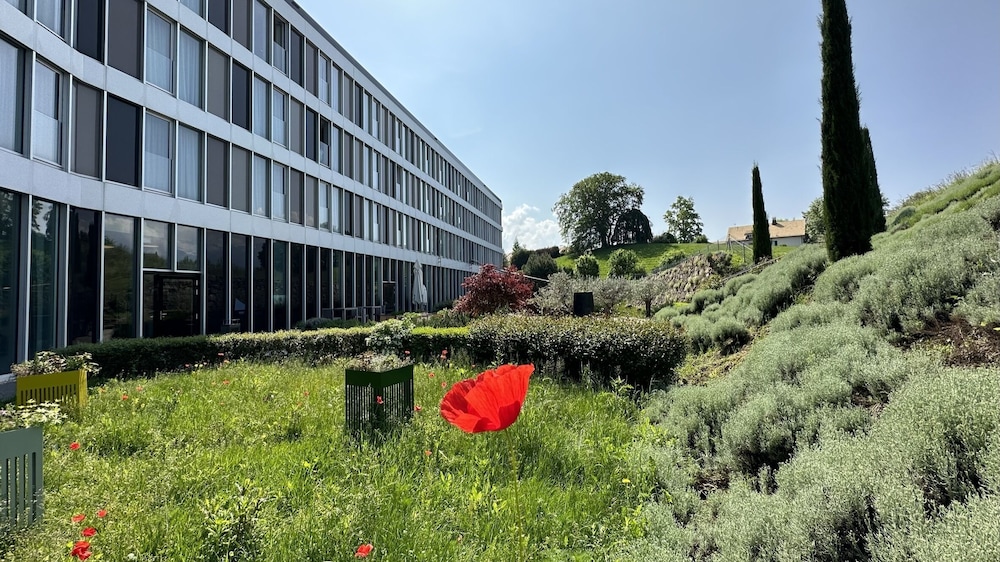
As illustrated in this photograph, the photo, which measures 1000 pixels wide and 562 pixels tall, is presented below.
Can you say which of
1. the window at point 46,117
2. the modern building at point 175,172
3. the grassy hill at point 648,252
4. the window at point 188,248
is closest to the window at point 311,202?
the modern building at point 175,172

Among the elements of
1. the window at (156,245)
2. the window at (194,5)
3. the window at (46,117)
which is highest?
the window at (194,5)

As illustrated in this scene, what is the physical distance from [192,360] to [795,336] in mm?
10154

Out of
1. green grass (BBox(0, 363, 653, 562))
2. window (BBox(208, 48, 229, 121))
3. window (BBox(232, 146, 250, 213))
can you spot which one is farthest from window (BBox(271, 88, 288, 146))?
green grass (BBox(0, 363, 653, 562))

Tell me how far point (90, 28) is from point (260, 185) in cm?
589

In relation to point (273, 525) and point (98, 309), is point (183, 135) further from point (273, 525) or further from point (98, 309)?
point (273, 525)

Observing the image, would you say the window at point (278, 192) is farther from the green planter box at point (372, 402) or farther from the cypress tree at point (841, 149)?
the cypress tree at point (841, 149)

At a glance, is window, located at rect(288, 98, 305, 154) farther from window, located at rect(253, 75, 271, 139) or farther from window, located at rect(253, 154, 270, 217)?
window, located at rect(253, 154, 270, 217)

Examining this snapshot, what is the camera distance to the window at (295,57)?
17300 millimetres

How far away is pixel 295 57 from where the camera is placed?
17609 millimetres

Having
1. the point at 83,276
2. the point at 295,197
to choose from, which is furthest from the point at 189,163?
the point at 295,197

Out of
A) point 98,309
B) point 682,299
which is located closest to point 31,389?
point 98,309

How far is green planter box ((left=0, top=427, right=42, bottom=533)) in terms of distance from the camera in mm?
2684

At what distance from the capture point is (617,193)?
64.8 metres

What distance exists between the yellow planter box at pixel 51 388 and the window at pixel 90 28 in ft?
27.8
